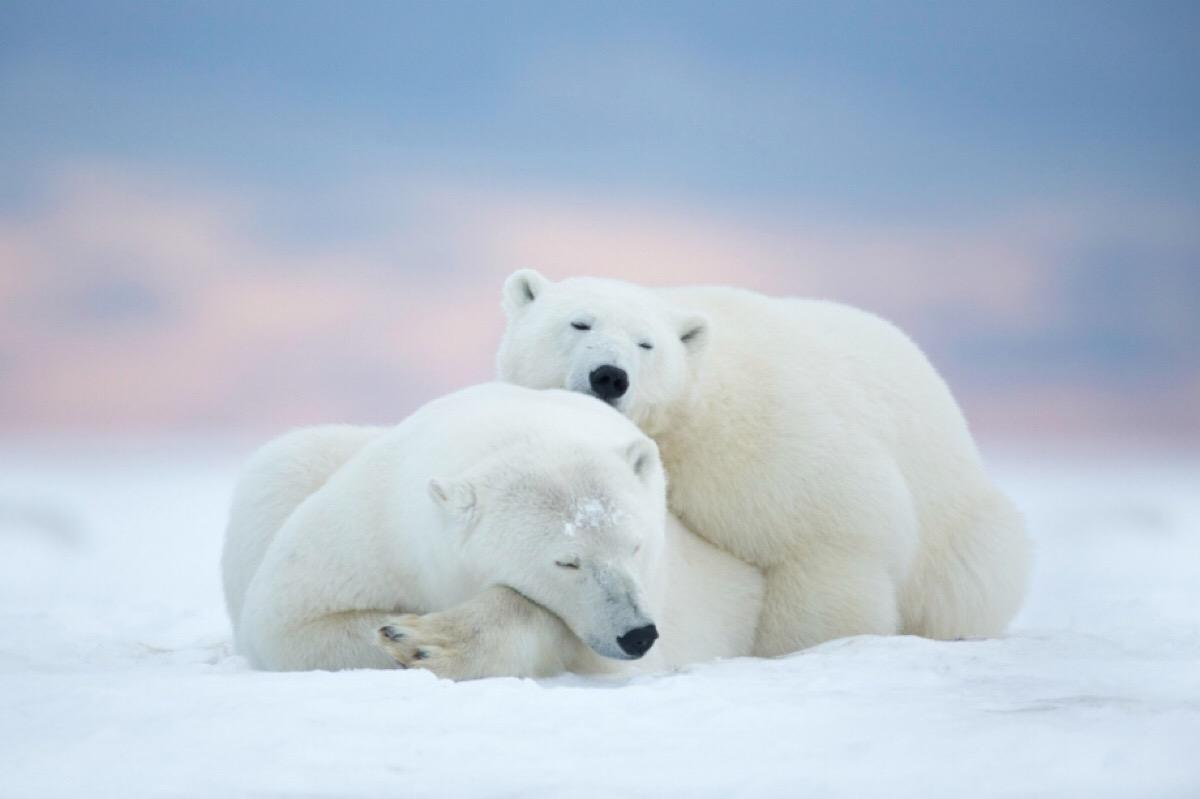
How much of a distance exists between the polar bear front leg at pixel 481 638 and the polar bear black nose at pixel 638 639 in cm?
35

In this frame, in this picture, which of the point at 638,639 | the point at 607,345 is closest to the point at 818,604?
the point at 607,345

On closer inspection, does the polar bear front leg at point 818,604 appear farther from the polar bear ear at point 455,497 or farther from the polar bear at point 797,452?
the polar bear ear at point 455,497

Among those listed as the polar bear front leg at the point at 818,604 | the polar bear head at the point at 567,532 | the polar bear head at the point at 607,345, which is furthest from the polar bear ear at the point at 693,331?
the polar bear head at the point at 567,532

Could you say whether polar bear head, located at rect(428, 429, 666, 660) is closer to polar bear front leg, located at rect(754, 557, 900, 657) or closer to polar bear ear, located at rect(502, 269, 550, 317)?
polar bear front leg, located at rect(754, 557, 900, 657)

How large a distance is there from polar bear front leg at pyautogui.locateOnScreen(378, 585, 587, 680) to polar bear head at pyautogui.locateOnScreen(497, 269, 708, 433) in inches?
60.8

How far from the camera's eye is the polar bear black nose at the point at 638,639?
4.82m

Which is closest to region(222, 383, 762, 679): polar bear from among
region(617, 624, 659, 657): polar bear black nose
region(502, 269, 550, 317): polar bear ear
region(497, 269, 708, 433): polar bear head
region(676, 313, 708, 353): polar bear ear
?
region(617, 624, 659, 657): polar bear black nose

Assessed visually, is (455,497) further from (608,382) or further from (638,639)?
(608,382)

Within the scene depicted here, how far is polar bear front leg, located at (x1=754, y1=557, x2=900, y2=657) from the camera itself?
647 cm

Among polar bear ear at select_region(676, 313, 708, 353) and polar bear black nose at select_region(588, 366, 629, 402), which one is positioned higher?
polar bear ear at select_region(676, 313, 708, 353)

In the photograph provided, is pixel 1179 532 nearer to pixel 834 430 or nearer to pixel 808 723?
pixel 834 430

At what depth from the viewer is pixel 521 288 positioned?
7.08 metres

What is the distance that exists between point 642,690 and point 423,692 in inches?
30.7

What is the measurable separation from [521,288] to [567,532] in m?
2.38
